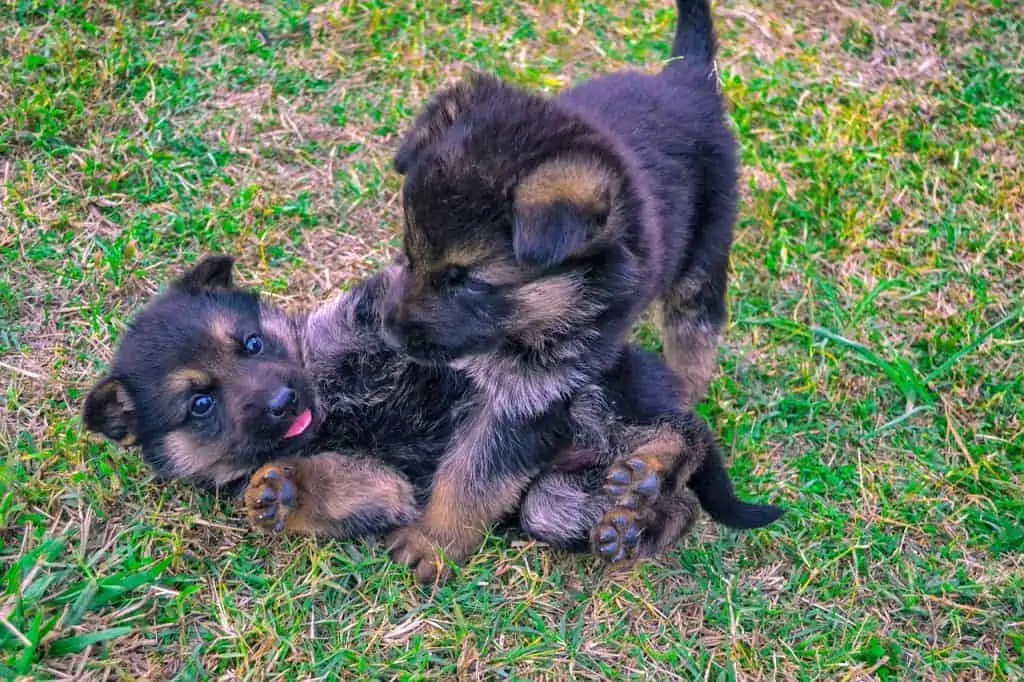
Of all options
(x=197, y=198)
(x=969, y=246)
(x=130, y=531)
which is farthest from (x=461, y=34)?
(x=130, y=531)

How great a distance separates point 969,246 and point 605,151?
2.66 metres

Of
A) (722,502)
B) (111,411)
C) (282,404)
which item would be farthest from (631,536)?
(111,411)

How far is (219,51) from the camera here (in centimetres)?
475

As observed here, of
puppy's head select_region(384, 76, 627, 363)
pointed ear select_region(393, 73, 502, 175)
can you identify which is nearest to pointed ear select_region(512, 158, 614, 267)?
puppy's head select_region(384, 76, 627, 363)

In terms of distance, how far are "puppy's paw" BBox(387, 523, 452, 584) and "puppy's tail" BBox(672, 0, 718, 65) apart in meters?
2.50

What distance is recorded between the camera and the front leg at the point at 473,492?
3121mm

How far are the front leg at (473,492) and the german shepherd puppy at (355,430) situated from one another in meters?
0.03

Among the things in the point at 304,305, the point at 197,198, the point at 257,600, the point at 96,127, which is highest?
the point at 96,127

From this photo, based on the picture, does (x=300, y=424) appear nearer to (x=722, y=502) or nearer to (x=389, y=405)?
(x=389, y=405)

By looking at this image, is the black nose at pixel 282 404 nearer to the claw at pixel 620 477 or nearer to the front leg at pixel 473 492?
the front leg at pixel 473 492

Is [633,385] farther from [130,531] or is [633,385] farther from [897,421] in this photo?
[130,531]

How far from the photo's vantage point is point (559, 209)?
2.51m

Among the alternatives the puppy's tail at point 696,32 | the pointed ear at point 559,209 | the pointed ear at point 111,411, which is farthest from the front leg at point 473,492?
the puppy's tail at point 696,32

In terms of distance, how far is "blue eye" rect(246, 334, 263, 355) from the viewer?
338 centimetres
